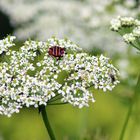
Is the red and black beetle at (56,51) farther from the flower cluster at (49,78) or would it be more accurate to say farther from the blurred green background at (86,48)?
the blurred green background at (86,48)

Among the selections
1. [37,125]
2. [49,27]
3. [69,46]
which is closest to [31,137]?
Result: [37,125]

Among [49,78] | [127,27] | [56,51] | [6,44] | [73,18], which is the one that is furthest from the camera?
[73,18]

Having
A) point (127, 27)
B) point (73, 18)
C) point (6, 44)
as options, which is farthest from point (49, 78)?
point (73, 18)

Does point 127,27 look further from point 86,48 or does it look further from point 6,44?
point 86,48

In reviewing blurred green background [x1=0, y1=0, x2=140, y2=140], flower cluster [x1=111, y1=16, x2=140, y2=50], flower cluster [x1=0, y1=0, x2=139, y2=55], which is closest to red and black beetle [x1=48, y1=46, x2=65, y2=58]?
flower cluster [x1=111, y1=16, x2=140, y2=50]

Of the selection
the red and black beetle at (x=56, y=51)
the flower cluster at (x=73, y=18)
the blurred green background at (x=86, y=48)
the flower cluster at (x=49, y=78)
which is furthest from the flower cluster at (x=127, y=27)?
the flower cluster at (x=73, y=18)

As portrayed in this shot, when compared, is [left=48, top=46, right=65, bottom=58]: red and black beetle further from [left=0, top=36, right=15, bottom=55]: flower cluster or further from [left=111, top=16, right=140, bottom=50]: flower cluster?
[left=111, top=16, right=140, bottom=50]: flower cluster

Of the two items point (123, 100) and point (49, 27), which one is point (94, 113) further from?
point (123, 100)

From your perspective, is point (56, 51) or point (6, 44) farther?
point (6, 44)
